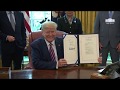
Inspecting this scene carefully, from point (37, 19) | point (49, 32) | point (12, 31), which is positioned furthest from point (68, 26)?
point (37, 19)

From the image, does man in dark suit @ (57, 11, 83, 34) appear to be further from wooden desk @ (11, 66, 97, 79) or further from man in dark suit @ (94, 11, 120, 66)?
wooden desk @ (11, 66, 97, 79)

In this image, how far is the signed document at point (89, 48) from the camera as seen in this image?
2127 millimetres

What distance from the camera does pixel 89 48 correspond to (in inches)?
84.4

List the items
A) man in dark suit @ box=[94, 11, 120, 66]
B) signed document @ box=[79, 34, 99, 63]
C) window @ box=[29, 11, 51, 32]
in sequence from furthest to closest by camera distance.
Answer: window @ box=[29, 11, 51, 32]
man in dark suit @ box=[94, 11, 120, 66]
signed document @ box=[79, 34, 99, 63]

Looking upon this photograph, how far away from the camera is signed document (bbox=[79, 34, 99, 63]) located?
2127 mm

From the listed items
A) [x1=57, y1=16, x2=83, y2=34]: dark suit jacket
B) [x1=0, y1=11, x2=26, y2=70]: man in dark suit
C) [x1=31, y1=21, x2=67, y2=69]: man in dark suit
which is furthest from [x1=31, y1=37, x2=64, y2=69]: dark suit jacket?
[x1=57, y1=16, x2=83, y2=34]: dark suit jacket

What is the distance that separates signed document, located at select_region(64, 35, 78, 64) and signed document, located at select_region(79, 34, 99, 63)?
58 mm

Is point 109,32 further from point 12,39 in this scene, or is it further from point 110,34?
point 12,39

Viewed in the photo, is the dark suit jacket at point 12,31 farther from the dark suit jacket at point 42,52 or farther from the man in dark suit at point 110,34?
the man in dark suit at point 110,34

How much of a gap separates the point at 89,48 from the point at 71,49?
0.57 ft

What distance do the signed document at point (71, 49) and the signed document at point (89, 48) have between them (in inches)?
2.3

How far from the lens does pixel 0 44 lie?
3.67 metres
